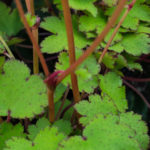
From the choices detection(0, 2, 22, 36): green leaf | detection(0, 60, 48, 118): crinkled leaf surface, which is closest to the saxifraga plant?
detection(0, 60, 48, 118): crinkled leaf surface

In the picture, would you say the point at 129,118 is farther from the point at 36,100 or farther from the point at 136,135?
the point at 36,100

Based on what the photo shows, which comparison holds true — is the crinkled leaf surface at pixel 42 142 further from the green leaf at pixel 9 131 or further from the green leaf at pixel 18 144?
the green leaf at pixel 9 131

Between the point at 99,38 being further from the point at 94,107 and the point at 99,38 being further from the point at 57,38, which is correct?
the point at 57,38

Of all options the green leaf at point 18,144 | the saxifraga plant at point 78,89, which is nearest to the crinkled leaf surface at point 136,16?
the saxifraga plant at point 78,89

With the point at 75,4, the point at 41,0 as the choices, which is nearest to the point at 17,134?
the point at 75,4

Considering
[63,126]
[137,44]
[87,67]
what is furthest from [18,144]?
[137,44]

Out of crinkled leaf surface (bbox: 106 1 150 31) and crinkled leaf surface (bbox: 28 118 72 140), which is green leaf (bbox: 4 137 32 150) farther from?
crinkled leaf surface (bbox: 106 1 150 31)
